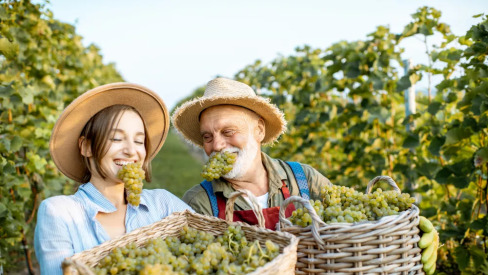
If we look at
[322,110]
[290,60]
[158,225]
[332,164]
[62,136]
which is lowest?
[158,225]

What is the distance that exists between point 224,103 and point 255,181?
586 millimetres

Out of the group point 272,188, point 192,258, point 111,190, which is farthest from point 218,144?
point 192,258

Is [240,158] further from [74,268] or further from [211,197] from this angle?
[74,268]

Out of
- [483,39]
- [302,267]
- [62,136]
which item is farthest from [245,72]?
[302,267]

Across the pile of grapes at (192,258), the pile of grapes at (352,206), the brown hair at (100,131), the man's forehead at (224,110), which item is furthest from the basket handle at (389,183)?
the brown hair at (100,131)

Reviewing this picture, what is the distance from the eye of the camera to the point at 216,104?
294cm

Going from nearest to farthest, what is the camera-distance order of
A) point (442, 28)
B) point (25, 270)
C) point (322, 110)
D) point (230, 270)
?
1. point (230, 270)
2. point (442, 28)
3. point (25, 270)
4. point (322, 110)

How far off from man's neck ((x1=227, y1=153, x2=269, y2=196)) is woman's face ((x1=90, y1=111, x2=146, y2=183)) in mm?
853

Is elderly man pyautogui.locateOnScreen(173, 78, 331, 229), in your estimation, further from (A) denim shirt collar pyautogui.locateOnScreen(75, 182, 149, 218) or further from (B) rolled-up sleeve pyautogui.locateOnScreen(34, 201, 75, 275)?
(B) rolled-up sleeve pyautogui.locateOnScreen(34, 201, 75, 275)

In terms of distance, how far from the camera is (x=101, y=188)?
2264 mm

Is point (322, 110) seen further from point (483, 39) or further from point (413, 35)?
point (483, 39)

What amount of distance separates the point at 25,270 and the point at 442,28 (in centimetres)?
523

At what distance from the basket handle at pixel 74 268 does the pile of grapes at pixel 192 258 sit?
7 cm

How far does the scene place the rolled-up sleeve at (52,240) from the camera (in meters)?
1.86
